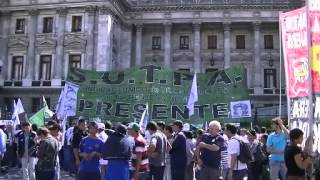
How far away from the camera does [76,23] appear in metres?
40.6

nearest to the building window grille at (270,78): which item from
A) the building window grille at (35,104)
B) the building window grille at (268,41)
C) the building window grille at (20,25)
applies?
the building window grille at (268,41)

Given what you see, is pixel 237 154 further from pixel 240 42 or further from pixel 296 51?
pixel 240 42

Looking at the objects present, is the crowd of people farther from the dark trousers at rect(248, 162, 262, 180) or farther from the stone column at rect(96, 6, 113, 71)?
the stone column at rect(96, 6, 113, 71)

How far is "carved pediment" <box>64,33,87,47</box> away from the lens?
39969mm

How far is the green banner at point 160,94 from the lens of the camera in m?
14.3

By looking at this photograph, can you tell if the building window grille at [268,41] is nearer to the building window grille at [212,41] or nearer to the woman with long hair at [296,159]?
the building window grille at [212,41]

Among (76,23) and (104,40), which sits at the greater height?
(76,23)

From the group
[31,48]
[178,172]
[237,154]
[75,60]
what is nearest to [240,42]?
[75,60]

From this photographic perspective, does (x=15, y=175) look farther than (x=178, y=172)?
Yes

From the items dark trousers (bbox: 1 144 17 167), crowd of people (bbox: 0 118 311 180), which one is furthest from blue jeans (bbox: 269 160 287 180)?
dark trousers (bbox: 1 144 17 167)

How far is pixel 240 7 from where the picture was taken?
4478cm

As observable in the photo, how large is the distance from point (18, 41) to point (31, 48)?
1.60 meters

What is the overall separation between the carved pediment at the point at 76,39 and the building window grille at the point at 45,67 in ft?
7.76

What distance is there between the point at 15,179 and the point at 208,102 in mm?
6584
